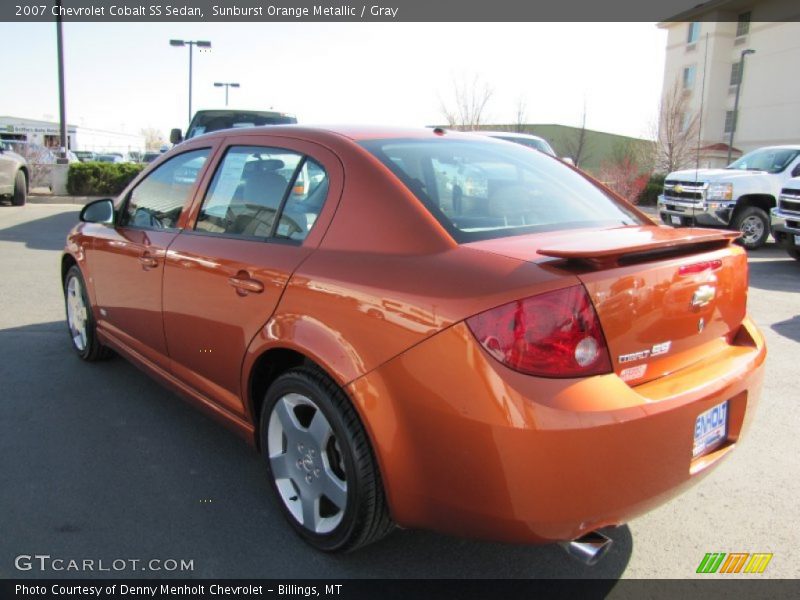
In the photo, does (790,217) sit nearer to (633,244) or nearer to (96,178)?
(633,244)

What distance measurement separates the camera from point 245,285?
2762 mm

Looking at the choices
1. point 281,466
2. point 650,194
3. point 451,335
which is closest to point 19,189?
point 281,466

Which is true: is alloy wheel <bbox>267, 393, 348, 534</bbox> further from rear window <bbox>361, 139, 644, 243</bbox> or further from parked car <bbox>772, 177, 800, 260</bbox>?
parked car <bbox>772, 177, 800, 260</bbox>

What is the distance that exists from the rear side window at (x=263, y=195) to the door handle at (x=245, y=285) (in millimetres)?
217

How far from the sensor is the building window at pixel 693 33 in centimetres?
4716

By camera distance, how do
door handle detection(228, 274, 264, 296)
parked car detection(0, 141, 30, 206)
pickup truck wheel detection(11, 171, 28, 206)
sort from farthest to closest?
1. pickup truck wheel detection(11, 171, 28, 206)
2. parked car detection(0, 141, 30, 206)
3. door handle detection(228, 274, 264, 296)

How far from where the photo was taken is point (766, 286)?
8289mm

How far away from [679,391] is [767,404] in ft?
8.39

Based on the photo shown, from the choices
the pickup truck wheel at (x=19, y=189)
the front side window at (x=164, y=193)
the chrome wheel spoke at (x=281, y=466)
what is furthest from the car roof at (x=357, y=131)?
the pickup truck wheel at (x=19, y=189)

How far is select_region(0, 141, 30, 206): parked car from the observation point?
48.6ft

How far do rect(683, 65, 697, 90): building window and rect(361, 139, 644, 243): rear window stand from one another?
49.6 m

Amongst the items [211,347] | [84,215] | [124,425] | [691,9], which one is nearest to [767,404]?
[211,347]

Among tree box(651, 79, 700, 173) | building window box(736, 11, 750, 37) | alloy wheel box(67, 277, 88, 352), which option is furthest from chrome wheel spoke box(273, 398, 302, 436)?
building window box(736, 11, 750, 37)

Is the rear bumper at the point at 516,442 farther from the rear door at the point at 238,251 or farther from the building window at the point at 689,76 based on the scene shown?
the building window at the point at 689,76
